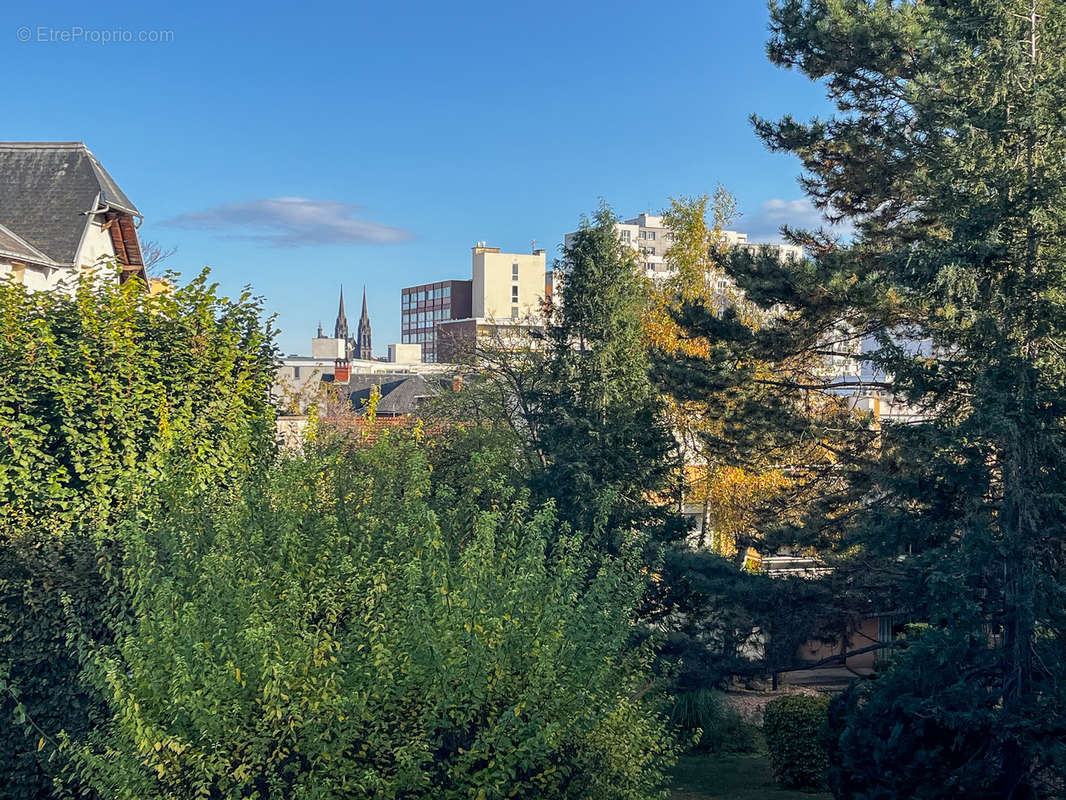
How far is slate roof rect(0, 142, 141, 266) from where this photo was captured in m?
23.7

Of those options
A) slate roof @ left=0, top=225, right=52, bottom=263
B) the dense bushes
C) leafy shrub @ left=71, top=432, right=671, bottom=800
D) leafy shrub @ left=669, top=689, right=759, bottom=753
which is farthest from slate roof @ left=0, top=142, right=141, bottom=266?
leafy shrub @ left=669, top=689, right=759, bottom=753

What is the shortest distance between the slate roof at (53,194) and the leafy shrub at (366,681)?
1635 cm

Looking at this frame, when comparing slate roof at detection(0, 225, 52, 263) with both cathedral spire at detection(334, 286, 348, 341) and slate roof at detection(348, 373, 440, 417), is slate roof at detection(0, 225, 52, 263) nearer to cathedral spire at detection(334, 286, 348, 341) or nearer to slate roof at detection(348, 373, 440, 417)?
slate roof at detection(348, 373, 440, 417)

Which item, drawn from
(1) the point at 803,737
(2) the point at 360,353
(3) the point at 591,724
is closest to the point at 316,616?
(3) the point at 591,724

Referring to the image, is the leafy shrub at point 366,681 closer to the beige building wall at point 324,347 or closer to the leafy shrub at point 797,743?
the leafy shrub at point 797,743

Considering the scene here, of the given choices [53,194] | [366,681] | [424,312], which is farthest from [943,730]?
[424,312]

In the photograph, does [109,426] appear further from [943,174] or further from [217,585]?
[943,174]

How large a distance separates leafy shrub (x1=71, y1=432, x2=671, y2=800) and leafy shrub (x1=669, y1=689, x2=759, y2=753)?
12.0 metres

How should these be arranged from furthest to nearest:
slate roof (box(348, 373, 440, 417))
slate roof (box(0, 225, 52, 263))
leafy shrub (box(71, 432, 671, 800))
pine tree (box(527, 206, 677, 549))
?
slate roof (box(348, 373, 440, 417))
pine tree (box(527, 206, 677, 549))
slate roof (box(0, 225, 52, 263))
leafy shrub (box(71, 432, 671, 800))

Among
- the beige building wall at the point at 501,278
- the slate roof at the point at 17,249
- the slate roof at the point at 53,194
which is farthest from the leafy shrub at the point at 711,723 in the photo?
the beige building wall at the point at 501,278

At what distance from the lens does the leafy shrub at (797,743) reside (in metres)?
17.6

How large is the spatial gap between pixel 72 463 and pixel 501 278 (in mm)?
114281

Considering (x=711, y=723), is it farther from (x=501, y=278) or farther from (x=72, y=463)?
(x=501, y=278)

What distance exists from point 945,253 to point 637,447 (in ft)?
32.8
